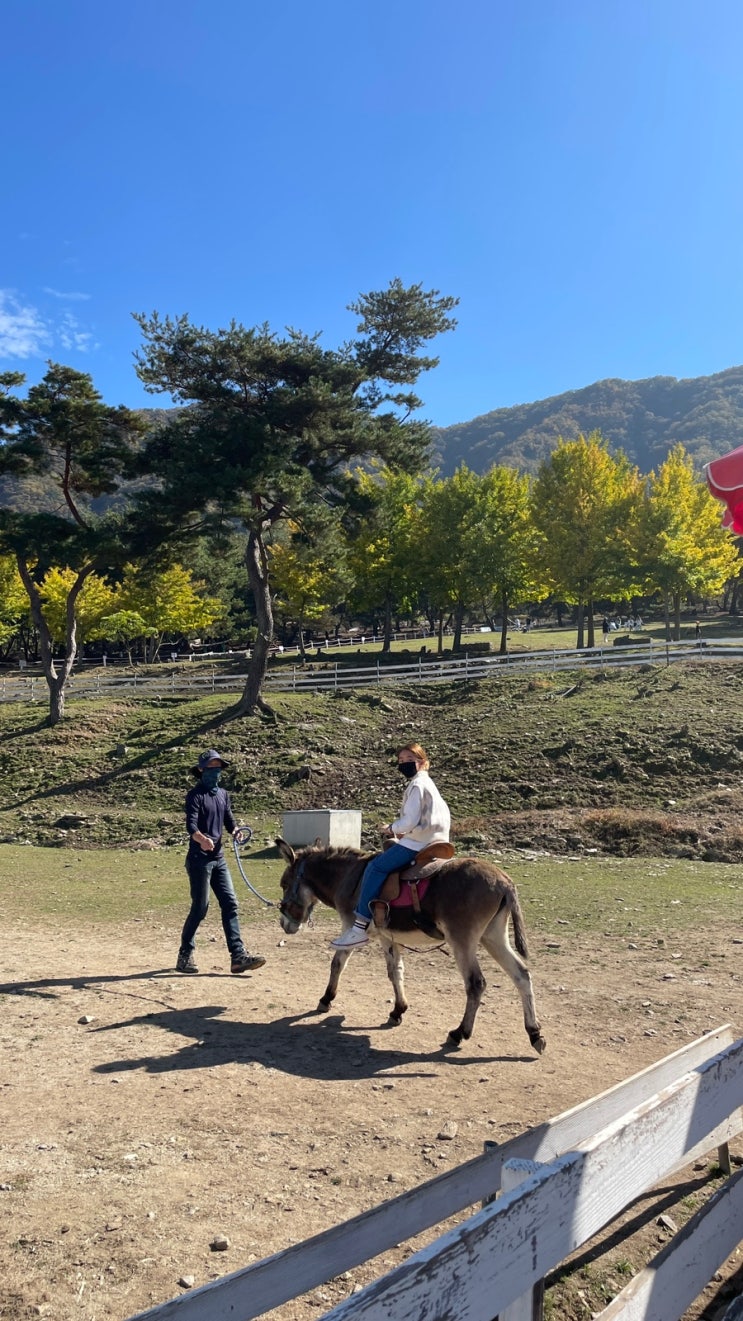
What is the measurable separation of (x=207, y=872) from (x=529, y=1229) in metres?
7.23

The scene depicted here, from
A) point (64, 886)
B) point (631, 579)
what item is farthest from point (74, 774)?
point (631, 579)

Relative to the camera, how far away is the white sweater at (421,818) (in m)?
7.08

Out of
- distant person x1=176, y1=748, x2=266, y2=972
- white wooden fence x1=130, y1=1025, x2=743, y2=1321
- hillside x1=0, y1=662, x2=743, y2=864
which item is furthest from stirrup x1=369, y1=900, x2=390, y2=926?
hillside x1=0, y1=662, x2=743, y2=864

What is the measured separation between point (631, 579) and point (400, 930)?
36.5m

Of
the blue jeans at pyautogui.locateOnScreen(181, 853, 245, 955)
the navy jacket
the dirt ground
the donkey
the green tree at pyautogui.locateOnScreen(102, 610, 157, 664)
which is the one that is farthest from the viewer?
the green tree at pyautogui.locateOnScreen(102, 610, 157, 664)

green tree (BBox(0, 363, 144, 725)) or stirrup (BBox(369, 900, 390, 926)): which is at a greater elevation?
green tree (BBox(0, 363, 144, 725))

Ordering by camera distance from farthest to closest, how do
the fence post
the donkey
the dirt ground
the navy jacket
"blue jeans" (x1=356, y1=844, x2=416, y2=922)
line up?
the navy jacket, "blue jeans" (x1=356, y1=844, x2=416, y2=922), the donkey, the dirt ground, the fence post

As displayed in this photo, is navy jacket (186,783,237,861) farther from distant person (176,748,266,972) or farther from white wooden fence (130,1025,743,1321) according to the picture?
white wooden fence (130,1025,743,1321)

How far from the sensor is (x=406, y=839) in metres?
7.22

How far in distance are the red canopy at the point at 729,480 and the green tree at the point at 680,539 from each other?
1428 inches

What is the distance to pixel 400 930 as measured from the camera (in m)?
7.17

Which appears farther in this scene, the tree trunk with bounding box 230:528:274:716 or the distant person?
the tree trunk with bounding box 230:528:274:716

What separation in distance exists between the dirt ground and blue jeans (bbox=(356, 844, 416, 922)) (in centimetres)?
109

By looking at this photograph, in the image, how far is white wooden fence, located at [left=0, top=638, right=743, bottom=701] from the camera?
31.8 m
